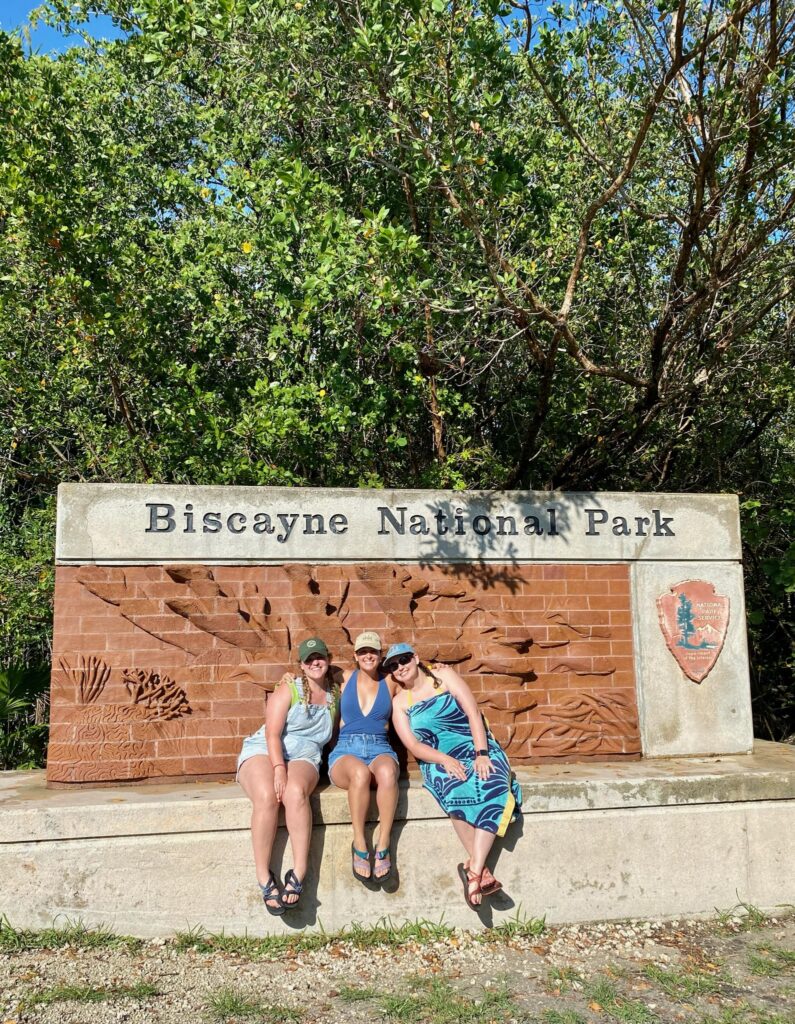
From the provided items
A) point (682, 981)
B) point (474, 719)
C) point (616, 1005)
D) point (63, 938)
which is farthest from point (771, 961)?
point (63, 938)

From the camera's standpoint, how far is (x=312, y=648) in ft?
18.5

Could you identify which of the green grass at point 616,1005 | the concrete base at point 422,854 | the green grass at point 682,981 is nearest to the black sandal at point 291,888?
the concrete base at point 422,854

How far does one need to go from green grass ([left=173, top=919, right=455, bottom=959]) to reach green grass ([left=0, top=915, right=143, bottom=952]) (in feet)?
1.01

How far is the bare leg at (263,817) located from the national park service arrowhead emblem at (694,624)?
287 centimetres

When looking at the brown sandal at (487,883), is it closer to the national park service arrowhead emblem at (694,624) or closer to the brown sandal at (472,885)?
the brown sandal at (472,885)

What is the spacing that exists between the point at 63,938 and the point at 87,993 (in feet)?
2.05

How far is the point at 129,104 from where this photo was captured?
9750 millimetres

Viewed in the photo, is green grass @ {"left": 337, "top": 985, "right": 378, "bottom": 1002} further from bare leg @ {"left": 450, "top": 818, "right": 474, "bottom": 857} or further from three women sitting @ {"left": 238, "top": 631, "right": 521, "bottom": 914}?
bare leg @ {"left": 450, "top": 818, "right": 474, "bottom": 857}

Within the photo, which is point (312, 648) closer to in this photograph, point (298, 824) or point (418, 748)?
point (418, 748)

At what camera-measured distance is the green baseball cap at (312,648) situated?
564cm

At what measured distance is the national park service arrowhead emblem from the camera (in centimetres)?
657

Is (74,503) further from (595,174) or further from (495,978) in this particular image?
(595,174)

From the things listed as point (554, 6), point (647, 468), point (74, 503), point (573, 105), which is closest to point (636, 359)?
point (647, 468)

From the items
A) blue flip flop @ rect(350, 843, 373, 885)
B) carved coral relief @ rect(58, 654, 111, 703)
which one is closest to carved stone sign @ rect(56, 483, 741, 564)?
carved coral relief @ rect(58, 654, 111, 703)
